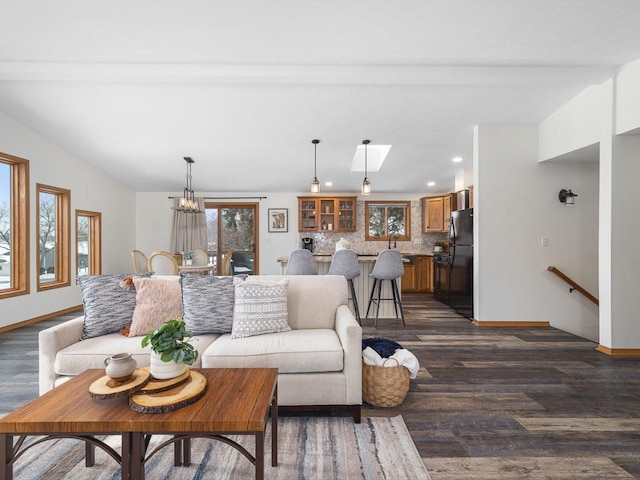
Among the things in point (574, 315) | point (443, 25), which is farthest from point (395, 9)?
point (574, 315)

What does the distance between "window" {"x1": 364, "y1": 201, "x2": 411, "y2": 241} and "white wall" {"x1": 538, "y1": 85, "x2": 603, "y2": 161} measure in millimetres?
3375

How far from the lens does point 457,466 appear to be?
1591 millimetres

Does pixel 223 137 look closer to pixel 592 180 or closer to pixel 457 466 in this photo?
pixel 457 466

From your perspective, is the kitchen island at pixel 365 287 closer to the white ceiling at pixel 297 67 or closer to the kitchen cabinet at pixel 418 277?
the white ceiling at pixel 297 67

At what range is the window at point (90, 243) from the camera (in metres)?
5.70

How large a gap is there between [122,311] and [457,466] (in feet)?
7.58

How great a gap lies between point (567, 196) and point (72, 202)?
7283 millimetres

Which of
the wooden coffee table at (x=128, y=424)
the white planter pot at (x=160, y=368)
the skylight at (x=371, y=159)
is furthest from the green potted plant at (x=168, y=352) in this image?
the skylight at (x=371, y=159)

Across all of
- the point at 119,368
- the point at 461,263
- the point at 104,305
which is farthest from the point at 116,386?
the point at 461,263

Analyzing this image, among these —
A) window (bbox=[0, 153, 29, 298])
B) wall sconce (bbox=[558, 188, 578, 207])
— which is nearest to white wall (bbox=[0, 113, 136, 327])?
window (bbox=[0, 153, 29, 298])

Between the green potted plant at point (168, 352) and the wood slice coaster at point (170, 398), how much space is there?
90 millimetres

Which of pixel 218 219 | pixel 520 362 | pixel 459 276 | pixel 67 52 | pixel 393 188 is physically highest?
pixel 67 52

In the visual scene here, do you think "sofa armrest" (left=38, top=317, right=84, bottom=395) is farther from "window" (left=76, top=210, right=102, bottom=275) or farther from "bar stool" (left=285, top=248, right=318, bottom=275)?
"window" (left=76, top=210, right=102, bottom=275)

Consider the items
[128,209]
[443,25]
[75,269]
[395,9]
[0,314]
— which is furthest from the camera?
[128,209]
